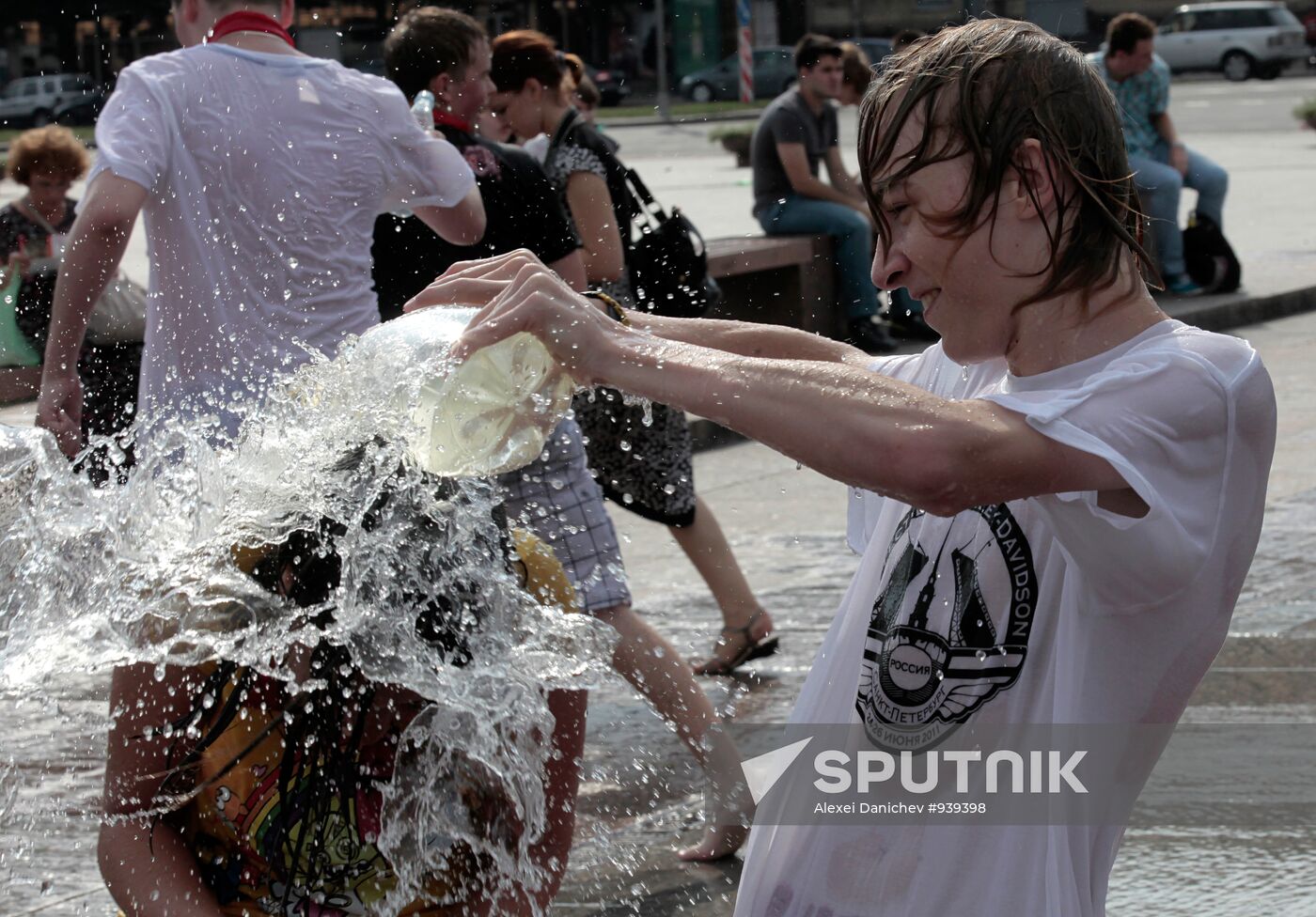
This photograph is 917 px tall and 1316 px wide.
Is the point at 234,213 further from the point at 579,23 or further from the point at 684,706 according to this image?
the point at 579,23

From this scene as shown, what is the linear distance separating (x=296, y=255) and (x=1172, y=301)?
29.6 feet

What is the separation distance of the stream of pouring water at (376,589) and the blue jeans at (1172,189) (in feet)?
31.2

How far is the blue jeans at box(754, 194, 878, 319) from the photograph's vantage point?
1010cm

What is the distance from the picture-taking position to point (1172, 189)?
1142 centimetres

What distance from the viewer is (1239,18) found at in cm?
4169

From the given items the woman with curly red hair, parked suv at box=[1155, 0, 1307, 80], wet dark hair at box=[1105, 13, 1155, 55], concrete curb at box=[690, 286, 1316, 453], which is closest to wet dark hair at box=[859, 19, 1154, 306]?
the woman with curly red hair

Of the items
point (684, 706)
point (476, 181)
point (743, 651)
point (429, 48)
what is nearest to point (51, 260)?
point (429, 48)

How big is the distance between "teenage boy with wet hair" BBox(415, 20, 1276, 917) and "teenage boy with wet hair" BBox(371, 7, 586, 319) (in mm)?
2564

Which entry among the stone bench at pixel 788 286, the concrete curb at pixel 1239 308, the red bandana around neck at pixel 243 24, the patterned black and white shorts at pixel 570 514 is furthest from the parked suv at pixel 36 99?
the patterned black and white shorts at pixel 570 514

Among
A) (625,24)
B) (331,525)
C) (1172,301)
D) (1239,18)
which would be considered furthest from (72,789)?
(625,24)

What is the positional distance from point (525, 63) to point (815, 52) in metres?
4.58

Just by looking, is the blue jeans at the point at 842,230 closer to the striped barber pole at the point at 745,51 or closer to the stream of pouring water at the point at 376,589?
the stream of pouring water at the point at 376,589

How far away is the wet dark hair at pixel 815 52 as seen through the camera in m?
9.66

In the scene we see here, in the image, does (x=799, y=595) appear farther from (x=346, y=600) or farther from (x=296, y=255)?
(x=346, y=600)
